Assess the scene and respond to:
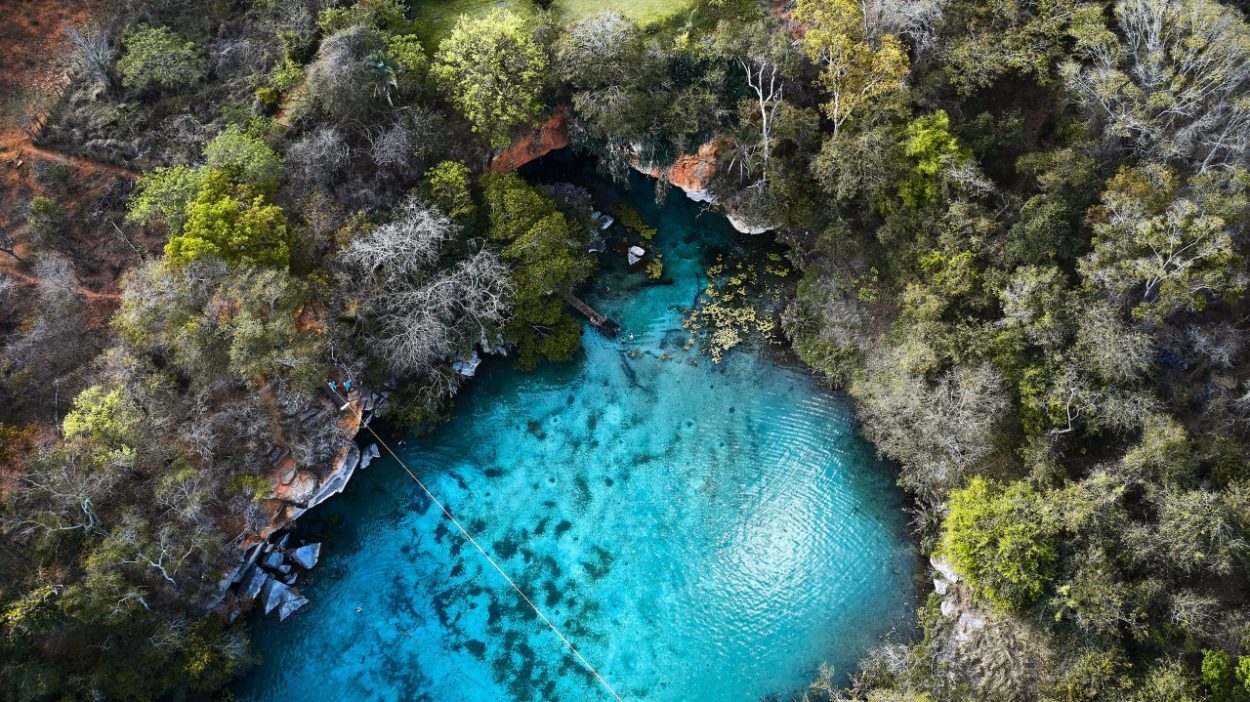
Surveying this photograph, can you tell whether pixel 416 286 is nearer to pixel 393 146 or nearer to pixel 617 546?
pixel 393 146

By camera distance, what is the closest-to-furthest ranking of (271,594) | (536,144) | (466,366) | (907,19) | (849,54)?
(907,19)
(271,594)
(849,54)
(466,366)
(536,144)

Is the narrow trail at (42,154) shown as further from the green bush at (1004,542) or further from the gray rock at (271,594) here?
the green bush at (1004,542)

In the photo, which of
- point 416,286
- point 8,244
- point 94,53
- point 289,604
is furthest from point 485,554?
point 94,53

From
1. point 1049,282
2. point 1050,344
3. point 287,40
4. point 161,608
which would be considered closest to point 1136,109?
point 1049,282

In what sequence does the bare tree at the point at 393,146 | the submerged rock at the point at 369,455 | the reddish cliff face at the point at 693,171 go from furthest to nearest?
the reddish cliff face at the point at 693,171
the submerged rock at the point at 369,455
the bare tree at the point at 393,146

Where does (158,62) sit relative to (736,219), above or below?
above

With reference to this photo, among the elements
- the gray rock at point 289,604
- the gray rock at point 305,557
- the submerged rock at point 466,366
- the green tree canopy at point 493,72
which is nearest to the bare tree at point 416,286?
the submerged rock at point 466,366

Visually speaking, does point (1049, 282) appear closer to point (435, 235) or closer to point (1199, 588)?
point (1199, 588)
